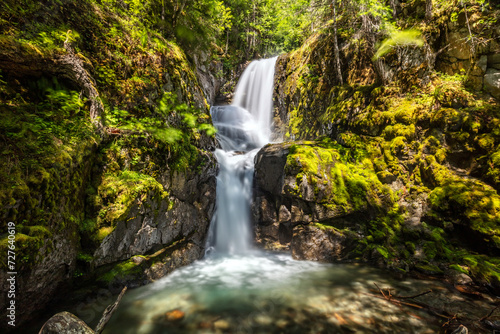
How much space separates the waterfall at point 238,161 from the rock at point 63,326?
429 centimetres

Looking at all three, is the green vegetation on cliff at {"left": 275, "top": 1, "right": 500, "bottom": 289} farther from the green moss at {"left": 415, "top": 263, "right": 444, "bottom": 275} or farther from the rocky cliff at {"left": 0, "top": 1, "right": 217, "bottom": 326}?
the rocky cliff at {"left": 0, "top": 1, "right": 217, "bottom": 326}

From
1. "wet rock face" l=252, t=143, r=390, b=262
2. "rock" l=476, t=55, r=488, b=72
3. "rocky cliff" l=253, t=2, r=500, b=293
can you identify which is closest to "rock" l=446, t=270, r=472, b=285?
"rocky cliff" l=253, t=2, r=500, b=293

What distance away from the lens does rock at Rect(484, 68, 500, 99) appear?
504 centimetres

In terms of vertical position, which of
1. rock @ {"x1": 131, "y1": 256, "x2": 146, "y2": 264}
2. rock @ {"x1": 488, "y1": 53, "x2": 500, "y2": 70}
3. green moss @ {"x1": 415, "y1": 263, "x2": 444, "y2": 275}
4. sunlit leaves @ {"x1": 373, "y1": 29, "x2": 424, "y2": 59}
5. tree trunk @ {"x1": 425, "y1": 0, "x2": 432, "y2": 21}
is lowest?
green moss @ {"x1": 415, "y1": 263, "x2": 444, "y2": 275}

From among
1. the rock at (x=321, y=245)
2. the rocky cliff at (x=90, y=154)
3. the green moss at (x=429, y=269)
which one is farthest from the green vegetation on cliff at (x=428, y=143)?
the rocky cliff at (x=90, y=154)

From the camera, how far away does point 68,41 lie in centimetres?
374

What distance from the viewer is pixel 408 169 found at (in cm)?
581

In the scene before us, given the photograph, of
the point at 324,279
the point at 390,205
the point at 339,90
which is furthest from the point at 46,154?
the point at 339,90

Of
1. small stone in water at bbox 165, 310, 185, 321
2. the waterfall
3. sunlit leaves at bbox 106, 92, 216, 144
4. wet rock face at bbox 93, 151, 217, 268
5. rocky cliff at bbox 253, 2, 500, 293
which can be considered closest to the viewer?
small stone in water at bbox 165, 310, 185, 321

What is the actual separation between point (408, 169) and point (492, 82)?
2.73 m

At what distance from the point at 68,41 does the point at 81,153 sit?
2.11 m

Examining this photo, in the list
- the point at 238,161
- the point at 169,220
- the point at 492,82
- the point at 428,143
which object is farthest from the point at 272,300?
the point at 492,82

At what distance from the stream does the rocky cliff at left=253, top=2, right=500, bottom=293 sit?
0.81 meters

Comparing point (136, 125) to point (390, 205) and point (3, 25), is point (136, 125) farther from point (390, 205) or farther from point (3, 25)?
point (390, 205)
